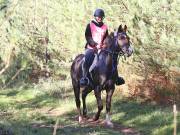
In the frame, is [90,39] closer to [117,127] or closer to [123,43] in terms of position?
[123,43]

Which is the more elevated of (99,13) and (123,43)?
(99,13)

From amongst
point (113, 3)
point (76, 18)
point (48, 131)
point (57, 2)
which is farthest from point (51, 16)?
point (48, 131)

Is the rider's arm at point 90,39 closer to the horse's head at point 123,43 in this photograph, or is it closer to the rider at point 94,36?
the rider at point 94,36

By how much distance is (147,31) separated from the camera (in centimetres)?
1239

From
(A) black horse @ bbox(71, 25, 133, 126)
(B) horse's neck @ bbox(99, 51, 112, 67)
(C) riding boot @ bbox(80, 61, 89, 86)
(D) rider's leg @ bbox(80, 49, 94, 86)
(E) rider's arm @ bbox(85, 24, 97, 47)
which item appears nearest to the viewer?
(A) black horse @ bbox(71, 25, 133, 126)

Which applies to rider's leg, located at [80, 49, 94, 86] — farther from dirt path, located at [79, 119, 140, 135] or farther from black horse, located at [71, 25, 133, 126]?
dirt path, located at [79, 119, 140, 135]

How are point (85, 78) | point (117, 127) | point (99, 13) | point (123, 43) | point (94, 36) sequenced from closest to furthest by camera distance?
point (123, 43) → point (99, 13) → point (94, 36) → point (85, 78) → point (117, 127)

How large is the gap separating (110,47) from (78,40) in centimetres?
643

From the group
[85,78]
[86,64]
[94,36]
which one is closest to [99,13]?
[94,36]

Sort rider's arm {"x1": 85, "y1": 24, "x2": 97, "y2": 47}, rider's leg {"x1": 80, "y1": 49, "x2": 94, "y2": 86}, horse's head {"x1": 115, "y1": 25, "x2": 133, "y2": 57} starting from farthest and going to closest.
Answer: rider's leg {"x1": 80, "y1": 49, "x2": 94, "y2": 86} < rider's arm {"x1": 85, "y1": 24, "x2": 97, "y2": 47} < horse's head {"x1": 115, "y1": 25, "x2": 133, "y2": 57}

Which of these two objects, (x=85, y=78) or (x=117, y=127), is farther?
(x=117, y=127)

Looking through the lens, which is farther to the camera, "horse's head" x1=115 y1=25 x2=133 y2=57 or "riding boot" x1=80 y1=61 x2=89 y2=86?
"riding boot" x1=80 y1=61 x2=89 y2=86

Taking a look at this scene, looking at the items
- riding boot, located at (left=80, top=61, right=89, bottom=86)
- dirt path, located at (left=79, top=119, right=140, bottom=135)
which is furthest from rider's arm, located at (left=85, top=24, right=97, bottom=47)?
dirt path, located at (left=79, top=119, right=140, bottom=135)

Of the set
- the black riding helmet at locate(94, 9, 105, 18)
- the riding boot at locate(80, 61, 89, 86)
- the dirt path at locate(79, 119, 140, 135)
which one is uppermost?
the black riding helmet at locate(94, 9, 105, 18)
